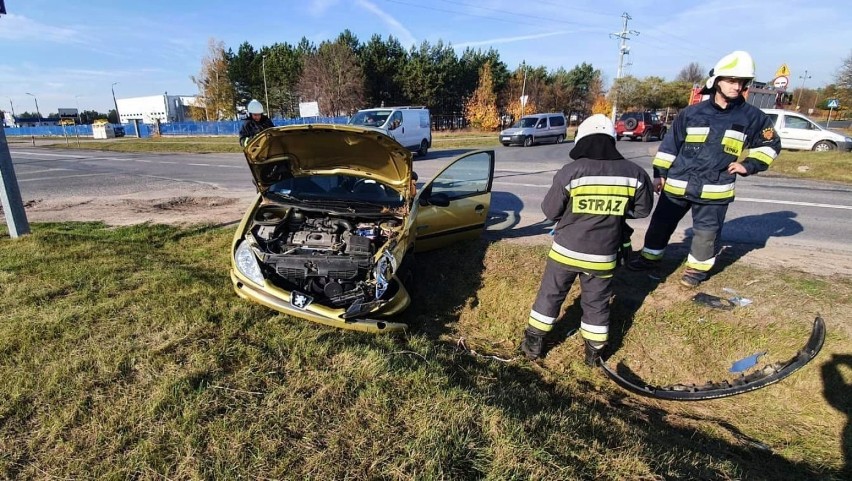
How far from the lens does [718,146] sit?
139 inches

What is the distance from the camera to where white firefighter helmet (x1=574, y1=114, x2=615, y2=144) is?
300cm

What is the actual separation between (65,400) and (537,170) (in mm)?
12084

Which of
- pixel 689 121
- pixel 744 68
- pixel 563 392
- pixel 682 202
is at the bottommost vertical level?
pixel 563 392

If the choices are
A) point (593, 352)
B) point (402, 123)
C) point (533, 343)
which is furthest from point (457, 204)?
point (402, 123)

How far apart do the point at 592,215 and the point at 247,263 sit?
2803mm

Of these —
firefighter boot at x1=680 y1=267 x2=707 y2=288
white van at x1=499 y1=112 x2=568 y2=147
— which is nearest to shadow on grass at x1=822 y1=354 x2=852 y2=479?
firefighter boot at x1=680 y1=267 x2=707 y2=288

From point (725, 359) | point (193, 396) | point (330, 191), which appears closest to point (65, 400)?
point (193, 396)

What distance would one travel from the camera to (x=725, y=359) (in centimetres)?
340

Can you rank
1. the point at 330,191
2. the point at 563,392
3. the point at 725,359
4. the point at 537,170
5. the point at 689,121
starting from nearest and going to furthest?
the point at 563,392 < the point at 725,359 < the point at 689,121 < the point at 330,191 < the point at 537,170

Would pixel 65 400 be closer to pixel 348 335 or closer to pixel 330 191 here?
pixel 348 335

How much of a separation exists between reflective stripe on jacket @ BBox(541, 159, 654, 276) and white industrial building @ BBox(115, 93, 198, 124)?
82.1m

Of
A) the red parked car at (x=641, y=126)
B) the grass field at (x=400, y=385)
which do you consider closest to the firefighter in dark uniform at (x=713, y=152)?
the grass field at (x=400, y=385)

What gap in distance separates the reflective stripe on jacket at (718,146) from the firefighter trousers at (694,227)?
0.12m

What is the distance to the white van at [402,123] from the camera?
15828 millimetres
